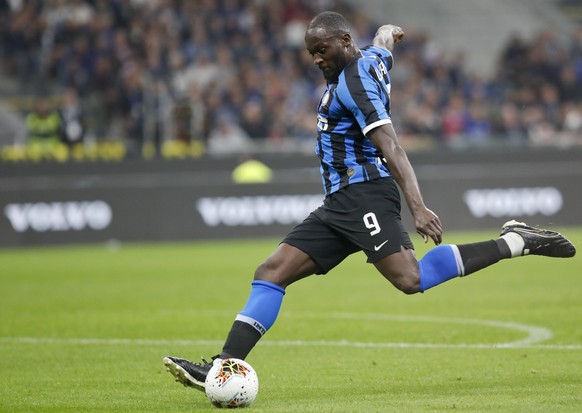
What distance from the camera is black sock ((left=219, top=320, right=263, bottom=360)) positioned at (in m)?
→ 6.63

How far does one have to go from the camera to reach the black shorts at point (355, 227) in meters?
6.70

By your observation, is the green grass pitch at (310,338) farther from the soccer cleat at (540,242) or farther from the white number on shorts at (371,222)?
the white number on shorts at (371,222)

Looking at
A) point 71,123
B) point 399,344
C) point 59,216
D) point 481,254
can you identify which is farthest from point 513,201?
point 481,254

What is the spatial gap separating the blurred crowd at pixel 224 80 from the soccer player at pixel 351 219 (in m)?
15.7

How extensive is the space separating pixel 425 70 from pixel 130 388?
21.0 m

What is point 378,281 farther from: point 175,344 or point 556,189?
point 556,189

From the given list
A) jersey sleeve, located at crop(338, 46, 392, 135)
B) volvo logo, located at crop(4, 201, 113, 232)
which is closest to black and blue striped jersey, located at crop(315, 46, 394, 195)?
jersey sleeve, located at crop(338, 46, 392, 135)

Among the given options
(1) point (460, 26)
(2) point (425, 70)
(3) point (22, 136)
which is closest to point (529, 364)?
(3) point (22, 136)

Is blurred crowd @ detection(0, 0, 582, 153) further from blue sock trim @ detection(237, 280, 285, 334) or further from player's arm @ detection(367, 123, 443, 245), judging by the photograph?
player's arm @ detection(367, 123, 443, 245)

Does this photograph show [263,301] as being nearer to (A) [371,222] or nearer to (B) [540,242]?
(A) [371,222]

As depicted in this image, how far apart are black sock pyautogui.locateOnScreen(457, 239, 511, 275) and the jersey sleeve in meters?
0.97

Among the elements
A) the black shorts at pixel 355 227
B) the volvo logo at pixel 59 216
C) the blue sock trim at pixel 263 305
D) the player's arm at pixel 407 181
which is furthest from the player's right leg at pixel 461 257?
the volvo logo at pixel 59 216

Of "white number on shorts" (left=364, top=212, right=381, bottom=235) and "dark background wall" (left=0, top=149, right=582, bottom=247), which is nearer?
"white number on shorts" (left=364, top=212, right=381, bottom=235)

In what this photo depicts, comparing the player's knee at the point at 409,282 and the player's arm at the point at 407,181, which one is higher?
the player's arm at the point at 407,181
